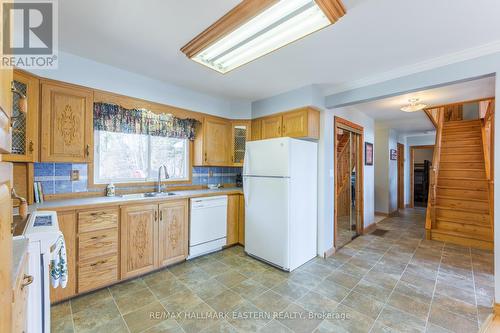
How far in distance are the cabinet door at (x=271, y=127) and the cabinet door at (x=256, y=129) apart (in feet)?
0.26

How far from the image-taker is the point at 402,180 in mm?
6586

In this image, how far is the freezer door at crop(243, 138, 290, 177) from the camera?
268 cm

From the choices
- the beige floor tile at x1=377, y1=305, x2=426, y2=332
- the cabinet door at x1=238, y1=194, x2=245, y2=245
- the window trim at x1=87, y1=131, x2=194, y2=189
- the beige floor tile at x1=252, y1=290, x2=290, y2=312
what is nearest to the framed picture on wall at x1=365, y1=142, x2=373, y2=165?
the cabinet door at x1=238, y1=194, x2=245, y2=245

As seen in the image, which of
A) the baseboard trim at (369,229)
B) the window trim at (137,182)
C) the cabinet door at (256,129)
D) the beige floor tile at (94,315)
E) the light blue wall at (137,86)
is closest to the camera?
the beige floor tile at (94,315)

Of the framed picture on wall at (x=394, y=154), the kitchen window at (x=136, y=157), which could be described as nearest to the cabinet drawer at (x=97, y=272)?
the kitchen window at (x=136, y=157)

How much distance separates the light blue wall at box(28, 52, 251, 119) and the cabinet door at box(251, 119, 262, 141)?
20 centimetres

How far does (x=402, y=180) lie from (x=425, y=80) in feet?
17.2

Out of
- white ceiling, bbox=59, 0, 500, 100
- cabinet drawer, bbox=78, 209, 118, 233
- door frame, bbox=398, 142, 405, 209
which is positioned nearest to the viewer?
white ceiling, bbox=59, 0, 500, 100

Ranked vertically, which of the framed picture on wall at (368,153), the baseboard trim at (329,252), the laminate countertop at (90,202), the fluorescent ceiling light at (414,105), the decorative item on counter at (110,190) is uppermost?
the fluorescent ceiling light at (414,105)

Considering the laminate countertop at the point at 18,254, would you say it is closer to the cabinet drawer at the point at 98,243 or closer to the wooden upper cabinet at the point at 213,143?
the cabinet drawer at the point at 98,243

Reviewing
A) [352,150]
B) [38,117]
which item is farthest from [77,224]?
[352,150]

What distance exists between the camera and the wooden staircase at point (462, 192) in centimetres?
370

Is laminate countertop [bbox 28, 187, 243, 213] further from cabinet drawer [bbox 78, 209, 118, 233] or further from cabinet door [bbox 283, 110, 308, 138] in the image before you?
cabinet door [bbox 283, 110, 308, 138]

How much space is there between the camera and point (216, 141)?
11.8 feet
